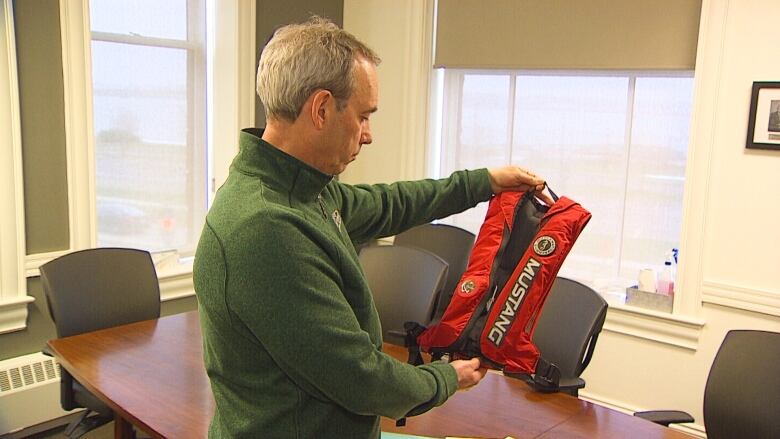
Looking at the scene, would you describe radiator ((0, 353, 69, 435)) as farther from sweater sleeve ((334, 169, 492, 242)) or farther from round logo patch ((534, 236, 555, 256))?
round logo patch ((534, 236, 555, 256))

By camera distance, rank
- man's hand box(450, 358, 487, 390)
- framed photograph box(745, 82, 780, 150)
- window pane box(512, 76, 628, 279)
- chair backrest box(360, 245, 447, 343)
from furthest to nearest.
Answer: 1. window pane box(512, 76, 628, 279)
2. framed photograph box(745, 82, 780, 150)
3. chair backrest box(360, 245, 447, 343)
4. man's hand box(450, 358, 487, 390)

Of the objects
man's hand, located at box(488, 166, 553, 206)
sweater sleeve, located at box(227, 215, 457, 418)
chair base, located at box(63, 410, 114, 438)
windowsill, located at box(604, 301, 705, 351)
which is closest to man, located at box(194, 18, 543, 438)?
sweater sleeve, located at box(227, 215, 457, 418)

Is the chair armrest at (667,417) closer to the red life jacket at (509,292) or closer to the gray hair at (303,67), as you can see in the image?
the red life jacket at (509,292)

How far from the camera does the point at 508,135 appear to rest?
12.7ft

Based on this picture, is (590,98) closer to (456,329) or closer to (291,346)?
(456,329)

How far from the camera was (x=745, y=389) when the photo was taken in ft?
6.91

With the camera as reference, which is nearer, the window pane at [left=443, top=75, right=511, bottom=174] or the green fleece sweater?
the green fleece sweater

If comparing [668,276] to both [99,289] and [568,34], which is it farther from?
[99,289]

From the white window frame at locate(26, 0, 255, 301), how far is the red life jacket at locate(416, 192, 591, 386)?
7.16 ft

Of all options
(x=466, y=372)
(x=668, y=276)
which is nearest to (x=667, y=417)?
(x=466, y=372)

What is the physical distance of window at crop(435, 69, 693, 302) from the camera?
3.35 metres

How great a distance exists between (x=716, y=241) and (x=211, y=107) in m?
2.69

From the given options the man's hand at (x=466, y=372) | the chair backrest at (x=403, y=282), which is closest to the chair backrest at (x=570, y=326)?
the chair backrest at (x=403, y=282)

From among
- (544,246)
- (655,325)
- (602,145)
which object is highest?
(602,145)
